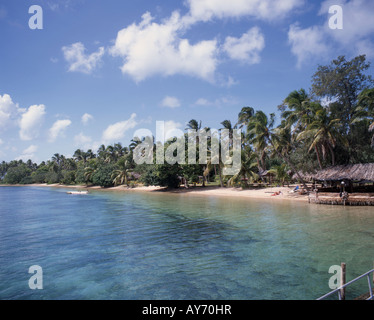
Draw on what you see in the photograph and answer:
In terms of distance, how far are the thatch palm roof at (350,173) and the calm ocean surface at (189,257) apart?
19.1ft

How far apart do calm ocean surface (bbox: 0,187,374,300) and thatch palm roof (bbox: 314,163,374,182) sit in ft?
19.1

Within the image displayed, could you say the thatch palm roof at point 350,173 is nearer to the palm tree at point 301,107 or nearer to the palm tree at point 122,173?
the palm tree at point 301,107

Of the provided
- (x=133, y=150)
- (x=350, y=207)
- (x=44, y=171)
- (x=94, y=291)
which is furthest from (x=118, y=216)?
(x=44, y=171)

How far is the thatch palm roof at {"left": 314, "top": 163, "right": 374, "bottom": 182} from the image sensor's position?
2298 cm

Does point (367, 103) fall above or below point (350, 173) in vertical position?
above

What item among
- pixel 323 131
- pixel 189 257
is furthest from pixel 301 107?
pixel 189 257

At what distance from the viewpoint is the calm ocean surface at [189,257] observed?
311 inches

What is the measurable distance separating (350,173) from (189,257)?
68.6ft

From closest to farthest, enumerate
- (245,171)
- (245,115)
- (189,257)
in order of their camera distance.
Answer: (189,257) < (245,171) < (245,115)

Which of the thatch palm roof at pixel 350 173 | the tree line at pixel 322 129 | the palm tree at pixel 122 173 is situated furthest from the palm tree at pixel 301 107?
the palm tree at pixel 122 173

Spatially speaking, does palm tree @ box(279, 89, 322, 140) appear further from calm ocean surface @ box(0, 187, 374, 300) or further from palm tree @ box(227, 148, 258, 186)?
calm ocean surface @ box(0, 187, 374, 300)

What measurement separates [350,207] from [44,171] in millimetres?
109234

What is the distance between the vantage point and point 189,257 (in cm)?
Result: 1066

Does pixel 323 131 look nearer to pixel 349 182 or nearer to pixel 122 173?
pixel 349 182
